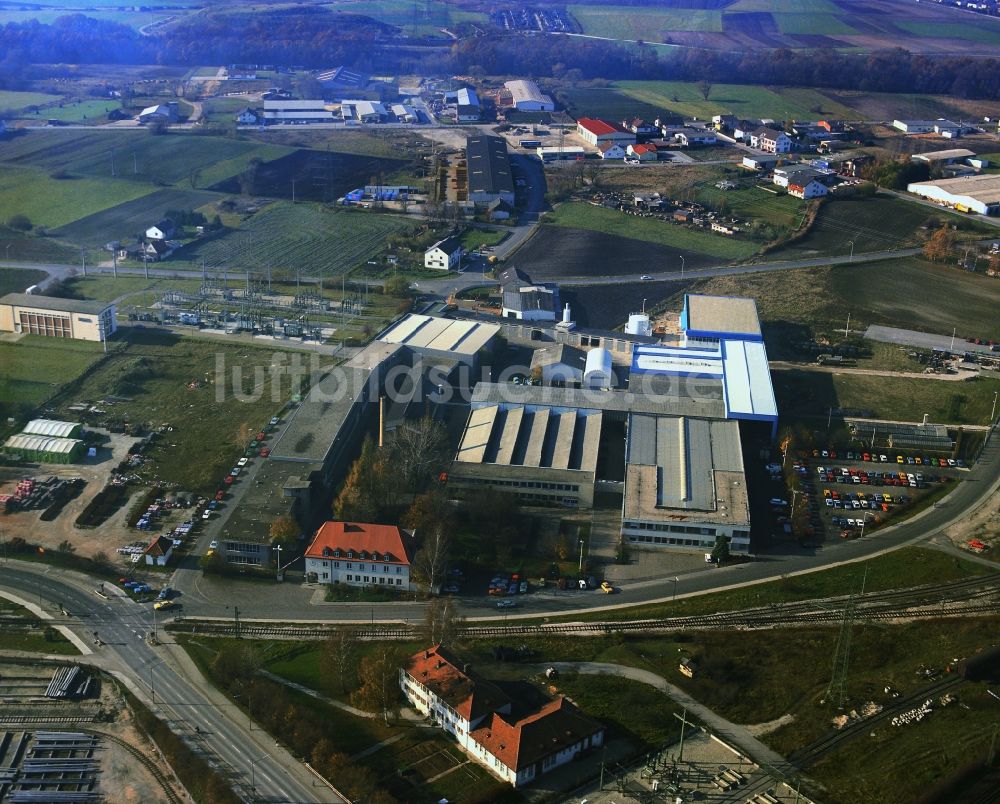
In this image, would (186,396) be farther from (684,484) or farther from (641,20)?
(641,20)

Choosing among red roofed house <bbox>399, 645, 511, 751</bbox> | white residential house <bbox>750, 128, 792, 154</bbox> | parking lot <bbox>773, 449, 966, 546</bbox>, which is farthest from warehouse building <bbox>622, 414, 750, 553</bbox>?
white residential house <bbox>750, 128, 792, 154</bbox>

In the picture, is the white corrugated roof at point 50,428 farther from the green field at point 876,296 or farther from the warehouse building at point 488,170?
the warehouse building at point 488,170

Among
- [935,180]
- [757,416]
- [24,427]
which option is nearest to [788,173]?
[935,180]

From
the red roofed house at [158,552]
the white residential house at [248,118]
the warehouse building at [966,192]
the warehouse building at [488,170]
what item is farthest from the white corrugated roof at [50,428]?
the white residential house at [248,118]

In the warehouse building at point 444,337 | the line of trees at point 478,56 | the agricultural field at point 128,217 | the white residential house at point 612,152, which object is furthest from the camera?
the line of trees at point 478,56

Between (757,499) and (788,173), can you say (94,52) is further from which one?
(757,499)

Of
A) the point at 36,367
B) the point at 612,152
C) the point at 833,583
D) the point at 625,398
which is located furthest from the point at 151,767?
the point at 612,152
